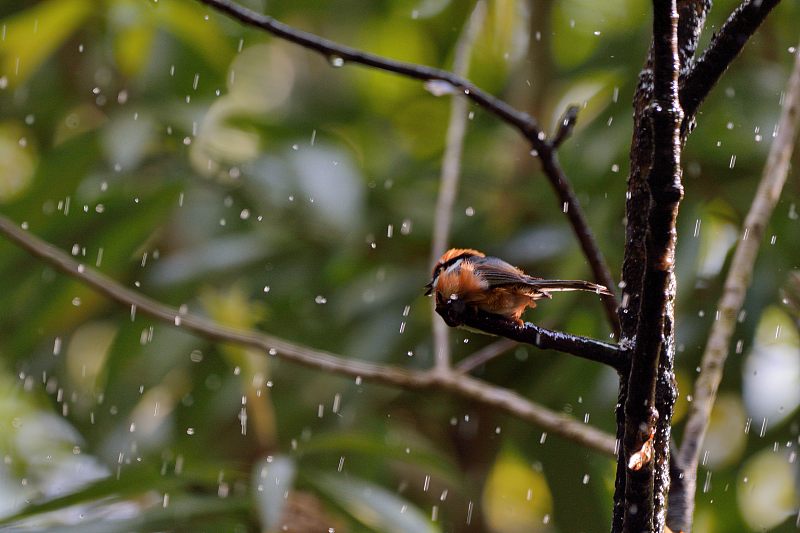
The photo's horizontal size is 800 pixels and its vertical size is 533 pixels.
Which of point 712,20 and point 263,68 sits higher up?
point 712,20

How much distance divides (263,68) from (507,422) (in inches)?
68.6

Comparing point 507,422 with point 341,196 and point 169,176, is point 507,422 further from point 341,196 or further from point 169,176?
point 169,176

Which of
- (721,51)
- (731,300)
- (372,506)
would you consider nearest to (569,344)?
(721,51)

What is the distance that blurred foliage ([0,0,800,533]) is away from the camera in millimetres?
2146

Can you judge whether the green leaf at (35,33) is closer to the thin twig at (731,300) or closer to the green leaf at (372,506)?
the green leaf at (372,506)

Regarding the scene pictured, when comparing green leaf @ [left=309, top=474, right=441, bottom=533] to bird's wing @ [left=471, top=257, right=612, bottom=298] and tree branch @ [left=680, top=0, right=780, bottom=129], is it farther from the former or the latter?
tree branch @ [left=680, top=0, right=780, bottom=129]

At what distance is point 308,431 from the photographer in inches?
99.8

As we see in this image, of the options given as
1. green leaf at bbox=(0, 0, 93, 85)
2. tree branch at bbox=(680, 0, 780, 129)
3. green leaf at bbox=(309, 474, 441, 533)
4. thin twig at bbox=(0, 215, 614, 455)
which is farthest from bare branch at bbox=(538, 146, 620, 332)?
green leaf at bbox=(0, 0, 93, 85)

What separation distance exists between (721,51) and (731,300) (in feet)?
1.61

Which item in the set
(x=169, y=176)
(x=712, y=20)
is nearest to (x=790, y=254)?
(x=712, y=20)

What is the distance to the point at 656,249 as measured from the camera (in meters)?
0.52

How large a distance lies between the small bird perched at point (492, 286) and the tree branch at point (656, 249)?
0.14 m

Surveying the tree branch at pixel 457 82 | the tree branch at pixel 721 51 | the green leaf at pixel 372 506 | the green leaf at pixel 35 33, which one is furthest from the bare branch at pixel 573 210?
the green leaf at pixel 35 33

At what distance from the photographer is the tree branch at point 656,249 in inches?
20.2
